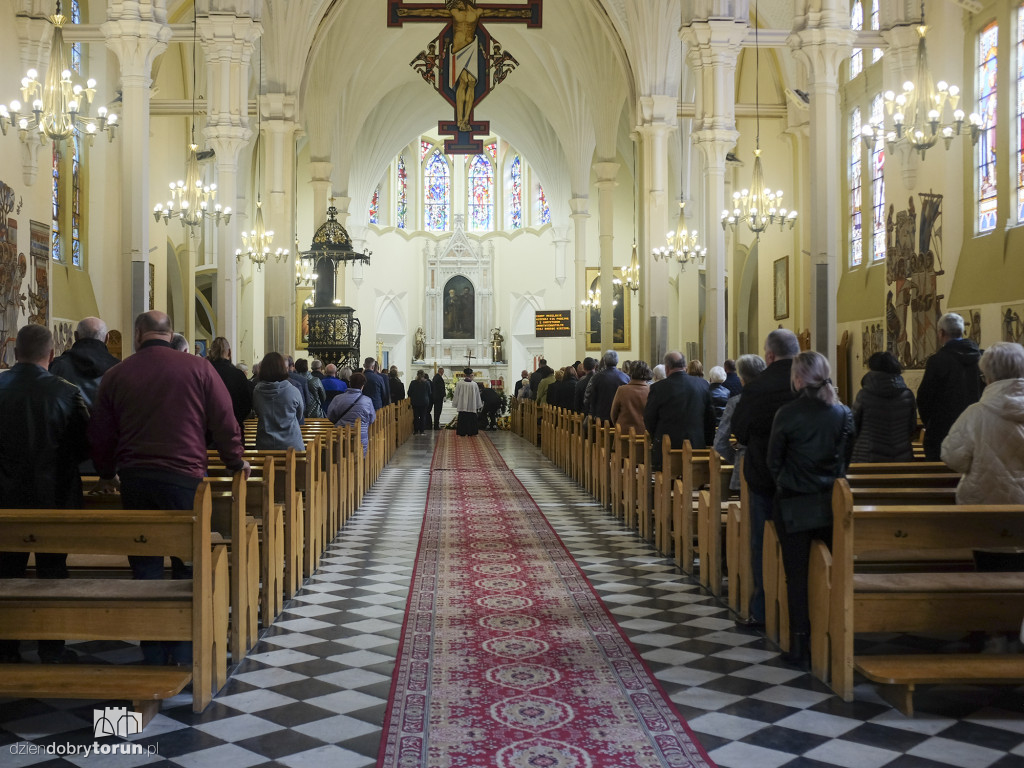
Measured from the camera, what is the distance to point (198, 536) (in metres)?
4.19

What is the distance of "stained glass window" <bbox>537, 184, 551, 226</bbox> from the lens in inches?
1534

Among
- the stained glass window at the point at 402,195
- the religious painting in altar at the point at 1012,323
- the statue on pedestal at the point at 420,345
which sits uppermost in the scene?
the stained glass window at the point at 402,195

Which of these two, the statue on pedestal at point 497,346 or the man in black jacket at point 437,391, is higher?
the statue on pedestal at point 497,346

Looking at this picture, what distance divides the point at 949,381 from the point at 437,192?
113 ft

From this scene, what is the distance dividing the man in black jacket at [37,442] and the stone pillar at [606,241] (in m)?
19.2

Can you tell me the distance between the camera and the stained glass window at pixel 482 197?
40375mm

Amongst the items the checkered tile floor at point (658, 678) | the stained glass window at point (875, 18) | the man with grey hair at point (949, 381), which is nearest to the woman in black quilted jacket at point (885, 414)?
the man with grey hair at point (949, 381)

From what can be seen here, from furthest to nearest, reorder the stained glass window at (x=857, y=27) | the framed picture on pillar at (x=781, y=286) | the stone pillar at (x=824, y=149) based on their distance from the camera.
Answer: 1. the framed picture on pillar at (x=781, y=286)
2. the stained glass window at (x=857, y=27)
3. the stone pillar at (x=824, y=149)

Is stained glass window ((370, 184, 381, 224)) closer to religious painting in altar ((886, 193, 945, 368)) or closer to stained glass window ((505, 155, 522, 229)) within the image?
stained glass window ((505, 155, 522, 229))

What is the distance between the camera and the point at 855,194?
19.1 meters

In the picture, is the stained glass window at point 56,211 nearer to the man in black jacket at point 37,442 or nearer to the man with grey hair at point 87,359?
the man with grey hair at point 87,359

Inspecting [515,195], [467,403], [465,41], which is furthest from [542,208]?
[465,41]

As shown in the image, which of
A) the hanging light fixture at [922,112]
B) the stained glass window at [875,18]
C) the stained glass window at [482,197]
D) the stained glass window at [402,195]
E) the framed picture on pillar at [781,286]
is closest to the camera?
the hanging light fixture at [922,112]

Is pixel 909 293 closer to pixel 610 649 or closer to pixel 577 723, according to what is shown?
pixel 610 649
